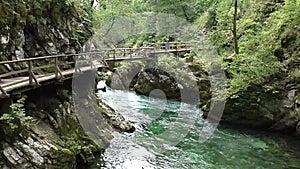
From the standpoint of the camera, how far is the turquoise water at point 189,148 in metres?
11.9

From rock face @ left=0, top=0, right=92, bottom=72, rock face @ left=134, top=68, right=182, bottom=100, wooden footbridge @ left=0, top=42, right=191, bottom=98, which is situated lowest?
rock face @ left=134, top=68, right=182, bottom=100

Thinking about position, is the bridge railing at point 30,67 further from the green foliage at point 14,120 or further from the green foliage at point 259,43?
the green foliage at point 259,43

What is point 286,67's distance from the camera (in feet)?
56.3

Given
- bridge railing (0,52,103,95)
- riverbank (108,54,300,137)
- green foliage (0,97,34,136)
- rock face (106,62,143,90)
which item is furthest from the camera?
rock face (106,62,143,90)

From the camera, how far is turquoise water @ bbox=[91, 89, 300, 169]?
1191 cm

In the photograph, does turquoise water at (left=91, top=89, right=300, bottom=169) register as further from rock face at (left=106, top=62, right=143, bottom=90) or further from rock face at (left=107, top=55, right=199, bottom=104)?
rock face at (left=106, top=62, right=143, bottom=90)

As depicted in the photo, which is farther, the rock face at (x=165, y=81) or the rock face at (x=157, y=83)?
the rock face at (x=157, y=83)

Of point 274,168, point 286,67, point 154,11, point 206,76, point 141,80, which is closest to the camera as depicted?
point 274,168

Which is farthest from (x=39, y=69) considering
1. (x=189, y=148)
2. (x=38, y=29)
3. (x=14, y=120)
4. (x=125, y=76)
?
(x=125, y=76)

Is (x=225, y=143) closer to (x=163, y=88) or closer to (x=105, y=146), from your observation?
A: (x=105, y=146)

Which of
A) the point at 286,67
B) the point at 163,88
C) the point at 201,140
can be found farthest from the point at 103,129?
the point at 163,88

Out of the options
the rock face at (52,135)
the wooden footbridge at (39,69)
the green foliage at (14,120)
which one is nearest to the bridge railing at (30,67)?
the wooden footbridge at (39,69)

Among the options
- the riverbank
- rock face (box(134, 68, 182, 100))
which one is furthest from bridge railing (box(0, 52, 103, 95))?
rock face (box(134, 68, 182, 100))

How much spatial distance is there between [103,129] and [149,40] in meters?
25.5
